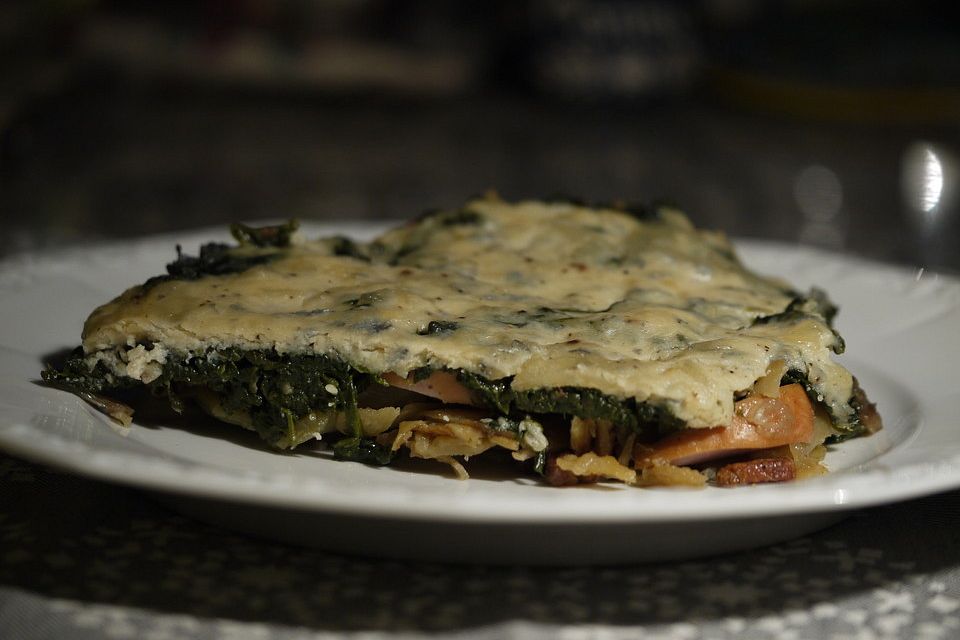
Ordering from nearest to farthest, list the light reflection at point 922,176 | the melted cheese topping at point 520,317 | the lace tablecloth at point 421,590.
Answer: the lace tablecloth at point 421,590, the melted cheese topping at point 520,317, the light reflection at point 922,176

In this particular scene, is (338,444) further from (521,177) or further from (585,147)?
(585,147)

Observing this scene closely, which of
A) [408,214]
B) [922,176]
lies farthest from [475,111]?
[922,176]

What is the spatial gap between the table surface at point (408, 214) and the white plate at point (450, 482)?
0.26ft

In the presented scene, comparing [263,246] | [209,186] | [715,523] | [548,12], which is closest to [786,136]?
[548,12]

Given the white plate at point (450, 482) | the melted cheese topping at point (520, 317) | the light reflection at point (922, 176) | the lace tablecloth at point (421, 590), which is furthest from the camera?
the light reflection at point (922, 176)

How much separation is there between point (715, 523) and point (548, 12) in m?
8.08

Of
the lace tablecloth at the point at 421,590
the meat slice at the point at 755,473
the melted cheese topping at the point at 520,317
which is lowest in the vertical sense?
the lace tablecloth at the point at 421,590

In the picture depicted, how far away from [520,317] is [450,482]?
440mm

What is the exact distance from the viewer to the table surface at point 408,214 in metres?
2.05

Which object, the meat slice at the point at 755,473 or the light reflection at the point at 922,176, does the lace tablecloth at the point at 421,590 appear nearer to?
the meat slice at the point at 755,473

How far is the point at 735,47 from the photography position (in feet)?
34.7

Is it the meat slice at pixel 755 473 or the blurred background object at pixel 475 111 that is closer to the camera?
the meat slice at pixel 755 473

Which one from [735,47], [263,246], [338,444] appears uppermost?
[735,47]

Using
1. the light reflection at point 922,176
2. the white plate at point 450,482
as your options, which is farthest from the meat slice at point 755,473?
the light reflection at point 922,176
